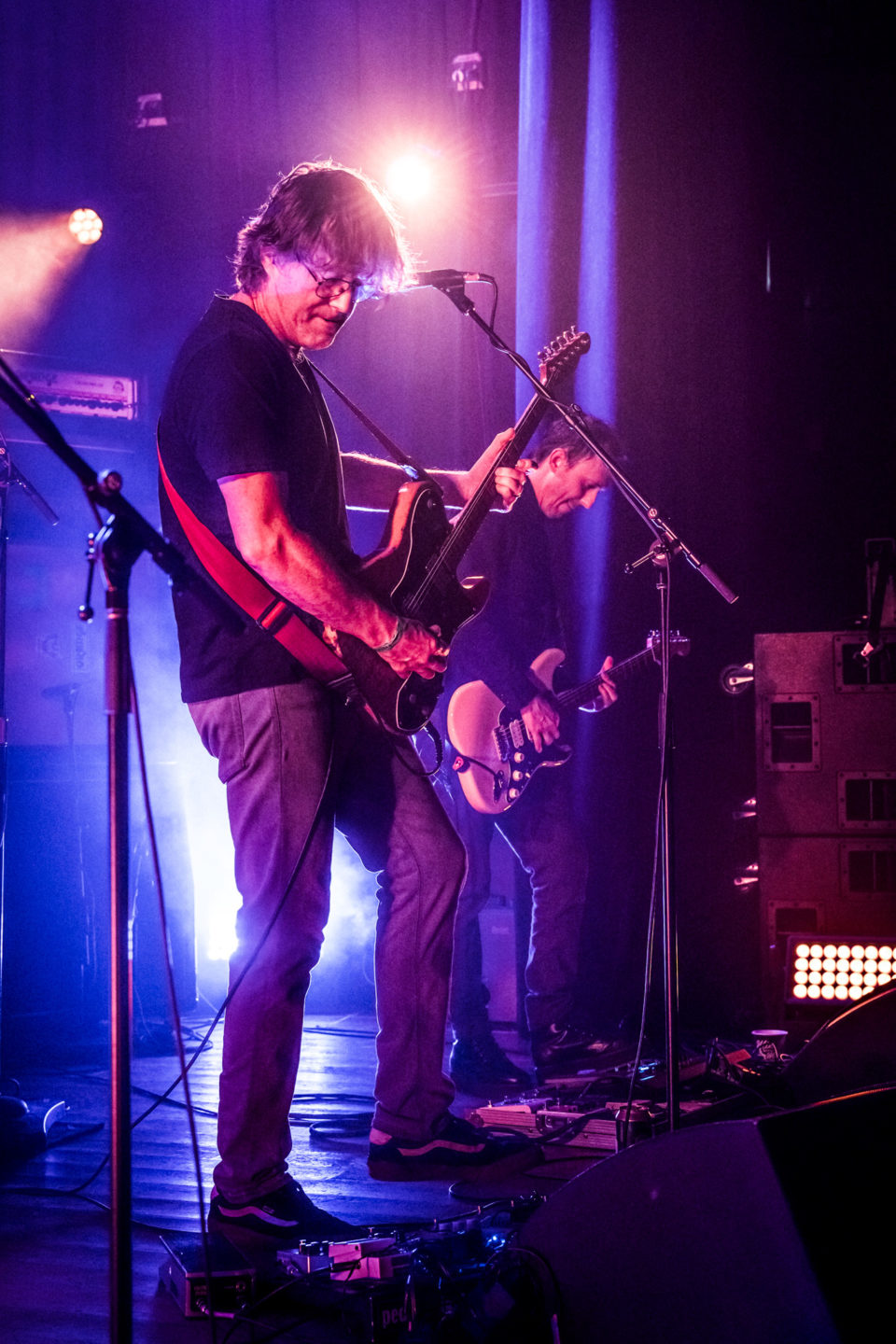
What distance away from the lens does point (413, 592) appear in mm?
2760

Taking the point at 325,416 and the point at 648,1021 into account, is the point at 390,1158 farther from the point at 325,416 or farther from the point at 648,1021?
the point at 648,1021

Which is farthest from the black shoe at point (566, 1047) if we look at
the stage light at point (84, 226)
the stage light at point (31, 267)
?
the stage light at point (84, 226)

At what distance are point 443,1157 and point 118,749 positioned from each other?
5.06 feet

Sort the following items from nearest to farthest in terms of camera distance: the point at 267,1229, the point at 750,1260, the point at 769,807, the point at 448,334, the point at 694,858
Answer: the point at 750,1260
the point at 267,1229
the point at 769,807
the point at 694,858
the point at 448,334

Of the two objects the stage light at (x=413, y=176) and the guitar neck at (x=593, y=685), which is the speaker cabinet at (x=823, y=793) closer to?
the guitar neck at (x=593, y=685)

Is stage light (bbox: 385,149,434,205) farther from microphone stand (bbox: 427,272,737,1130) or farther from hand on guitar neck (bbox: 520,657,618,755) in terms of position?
microphone stand (bbox: 427,272,737,1130)

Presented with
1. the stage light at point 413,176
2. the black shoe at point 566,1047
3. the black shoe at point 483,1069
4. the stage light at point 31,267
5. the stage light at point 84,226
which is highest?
the stage light at point 413,176

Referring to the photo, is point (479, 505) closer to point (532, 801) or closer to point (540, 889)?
point (532, 801)

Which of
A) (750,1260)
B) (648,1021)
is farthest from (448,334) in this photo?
(750,1260)

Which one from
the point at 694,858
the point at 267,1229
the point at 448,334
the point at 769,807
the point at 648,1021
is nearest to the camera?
the point at 267,1229

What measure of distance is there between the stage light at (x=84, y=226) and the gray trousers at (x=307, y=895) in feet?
15.1

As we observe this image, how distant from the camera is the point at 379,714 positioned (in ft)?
8.61

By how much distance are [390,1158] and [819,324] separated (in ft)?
12.0

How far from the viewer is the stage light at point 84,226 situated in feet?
20.5
